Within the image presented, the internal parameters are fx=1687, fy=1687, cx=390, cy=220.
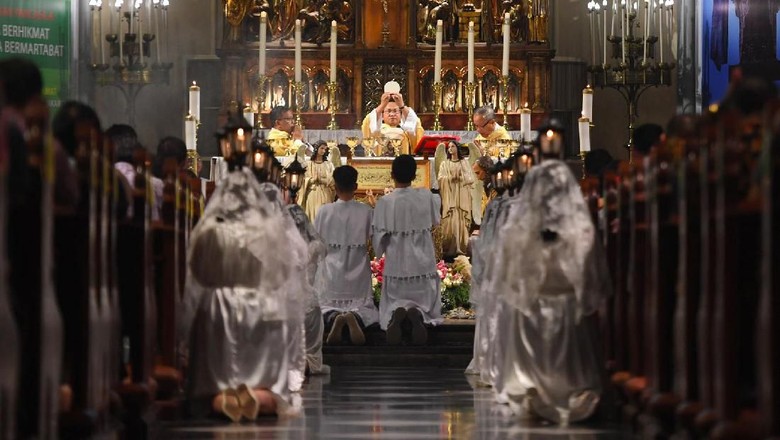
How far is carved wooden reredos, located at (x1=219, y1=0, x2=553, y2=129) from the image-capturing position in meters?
22.2

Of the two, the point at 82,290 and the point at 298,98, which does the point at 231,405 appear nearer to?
the point at 82,290

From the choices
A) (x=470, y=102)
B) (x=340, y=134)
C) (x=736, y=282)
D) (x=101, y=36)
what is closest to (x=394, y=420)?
(x=736, y=282)

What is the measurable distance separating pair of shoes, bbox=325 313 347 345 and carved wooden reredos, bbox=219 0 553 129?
6.99 metres

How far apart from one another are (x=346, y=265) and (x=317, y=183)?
228cm

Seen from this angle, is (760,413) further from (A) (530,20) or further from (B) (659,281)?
(A) (530,20)

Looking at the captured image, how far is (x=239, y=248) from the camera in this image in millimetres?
9195

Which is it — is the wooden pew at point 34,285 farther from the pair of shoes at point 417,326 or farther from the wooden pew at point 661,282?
the pair of shoes at point 417,326

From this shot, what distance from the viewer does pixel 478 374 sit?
1367cm

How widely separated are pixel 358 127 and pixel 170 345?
12.9 m

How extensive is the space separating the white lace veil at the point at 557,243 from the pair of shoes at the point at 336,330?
6088 mm

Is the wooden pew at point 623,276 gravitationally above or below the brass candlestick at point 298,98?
below

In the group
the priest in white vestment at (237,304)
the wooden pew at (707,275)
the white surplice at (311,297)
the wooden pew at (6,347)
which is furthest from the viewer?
the white surplice at (311,297)

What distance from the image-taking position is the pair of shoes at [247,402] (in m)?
9.32

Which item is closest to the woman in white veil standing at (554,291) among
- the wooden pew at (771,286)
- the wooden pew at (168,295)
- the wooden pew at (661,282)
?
the wooden pew at (661,282)
